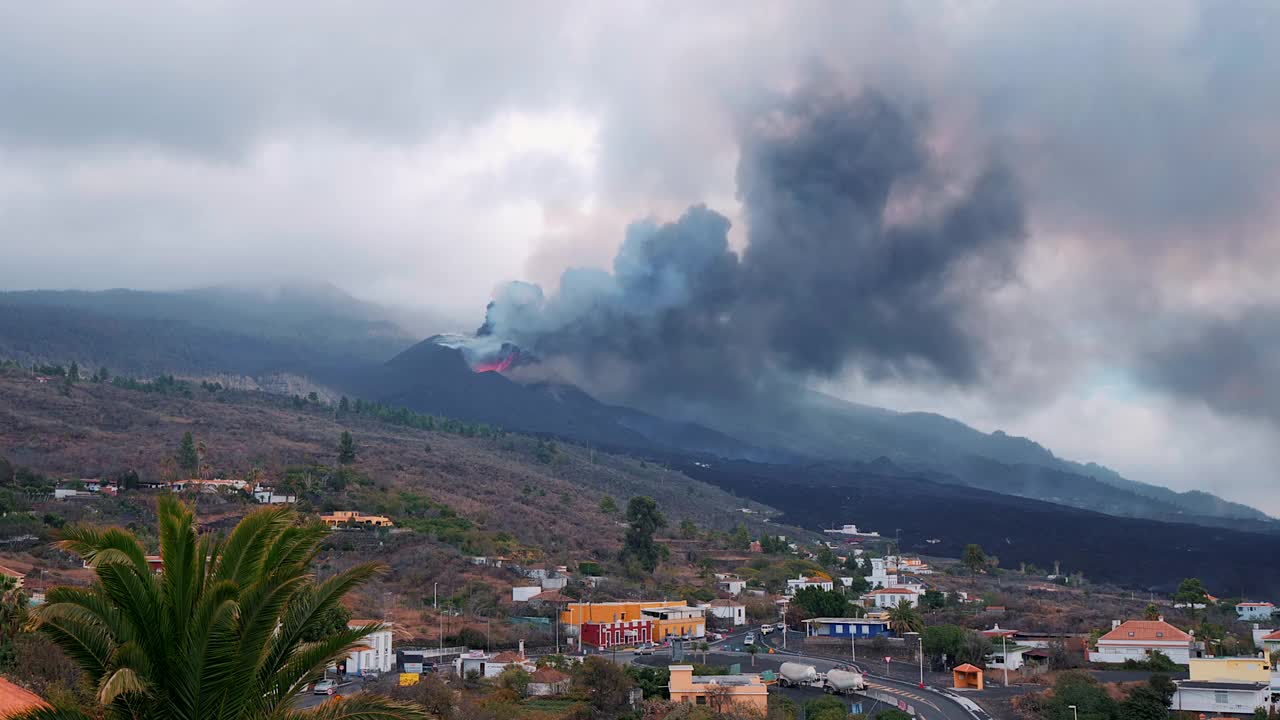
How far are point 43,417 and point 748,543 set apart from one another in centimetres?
8305

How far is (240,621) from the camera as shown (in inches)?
458

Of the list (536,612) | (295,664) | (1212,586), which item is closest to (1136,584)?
(1212,586)

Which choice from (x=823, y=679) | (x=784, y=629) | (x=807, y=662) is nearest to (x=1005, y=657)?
(x=807, y=662)

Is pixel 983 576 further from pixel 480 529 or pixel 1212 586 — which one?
pixel 480 529

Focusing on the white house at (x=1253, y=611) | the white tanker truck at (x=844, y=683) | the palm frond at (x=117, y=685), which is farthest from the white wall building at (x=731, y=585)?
the palm frond at (x=117, y=685)

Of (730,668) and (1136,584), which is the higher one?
(730,668)

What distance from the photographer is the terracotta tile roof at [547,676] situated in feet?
165

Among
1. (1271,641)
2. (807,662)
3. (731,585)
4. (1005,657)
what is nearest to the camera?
(1005,657)

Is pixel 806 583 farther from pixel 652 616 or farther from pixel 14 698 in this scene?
pixel 14 698

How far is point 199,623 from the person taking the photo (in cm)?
1127

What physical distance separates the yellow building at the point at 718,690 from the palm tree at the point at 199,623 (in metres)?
32.2

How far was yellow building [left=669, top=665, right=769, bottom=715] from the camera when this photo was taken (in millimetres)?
43719

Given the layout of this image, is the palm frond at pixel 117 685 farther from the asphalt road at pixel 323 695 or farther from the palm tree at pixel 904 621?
the palm tree at pixel 904 621

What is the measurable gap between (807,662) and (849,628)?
13584 millimetres
